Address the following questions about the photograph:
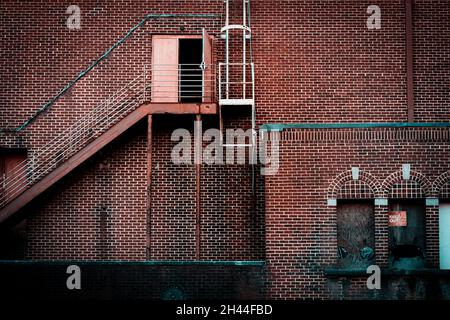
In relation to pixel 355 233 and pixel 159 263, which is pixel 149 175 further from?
pixel 355 233

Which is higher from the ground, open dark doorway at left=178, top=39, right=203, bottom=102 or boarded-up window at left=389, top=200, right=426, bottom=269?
open dark doorway at left=178, top=39, right=203, bottom=102

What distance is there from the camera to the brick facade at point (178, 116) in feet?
57.4

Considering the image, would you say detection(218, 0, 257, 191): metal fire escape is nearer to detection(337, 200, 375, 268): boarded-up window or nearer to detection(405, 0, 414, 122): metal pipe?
detection(337, 200, 375, 268): boarded-up window

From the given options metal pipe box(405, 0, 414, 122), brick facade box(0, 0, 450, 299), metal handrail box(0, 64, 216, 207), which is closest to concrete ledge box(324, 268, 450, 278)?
brick facade box(0, 0, 450, 299)

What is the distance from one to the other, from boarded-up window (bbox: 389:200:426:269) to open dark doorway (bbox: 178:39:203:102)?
18.9 feet

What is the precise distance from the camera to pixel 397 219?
16.2 m

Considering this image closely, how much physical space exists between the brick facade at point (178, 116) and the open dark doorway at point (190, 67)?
0.41 metres

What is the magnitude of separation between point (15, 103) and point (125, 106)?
289 cm

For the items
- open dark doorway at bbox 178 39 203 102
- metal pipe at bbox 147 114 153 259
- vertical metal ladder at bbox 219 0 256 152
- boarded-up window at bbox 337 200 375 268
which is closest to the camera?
boarded-up window at bbox 337 200 375 268

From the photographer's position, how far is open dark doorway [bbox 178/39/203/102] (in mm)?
17941

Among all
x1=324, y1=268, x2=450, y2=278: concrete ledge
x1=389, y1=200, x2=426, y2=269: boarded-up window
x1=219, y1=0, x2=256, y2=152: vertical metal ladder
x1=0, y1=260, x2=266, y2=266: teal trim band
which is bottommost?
x1=324, y1=268, x2=450, y2=278: concrete ledge

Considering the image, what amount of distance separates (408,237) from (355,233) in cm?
123

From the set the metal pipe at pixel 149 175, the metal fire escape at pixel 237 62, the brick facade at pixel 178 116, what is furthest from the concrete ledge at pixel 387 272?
the metal pipe at pixel 149 175

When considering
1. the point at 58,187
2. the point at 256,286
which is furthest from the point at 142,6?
the point at 256,286
